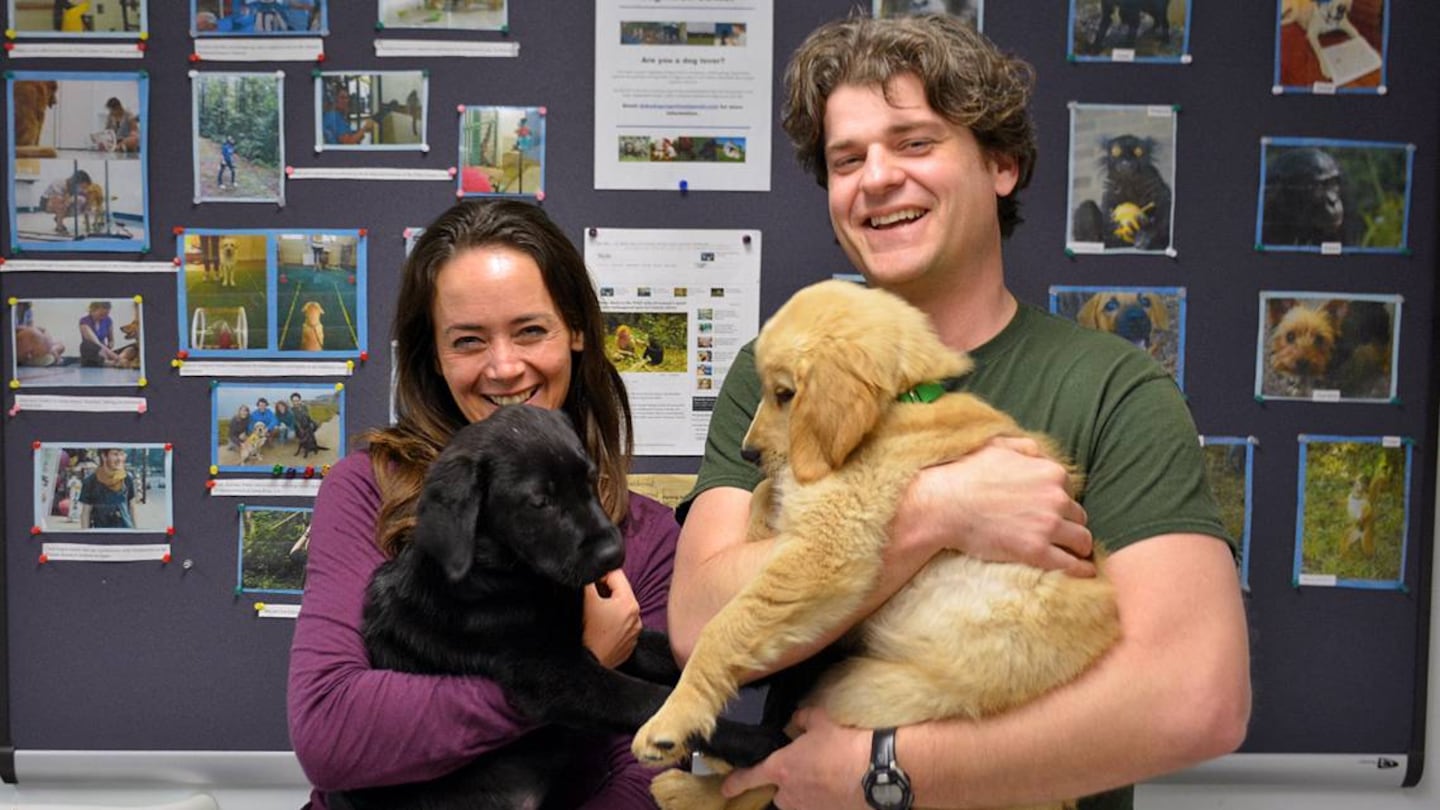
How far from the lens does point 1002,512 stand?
52.9 inches

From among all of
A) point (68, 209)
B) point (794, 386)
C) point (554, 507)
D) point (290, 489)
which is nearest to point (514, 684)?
point (554, 507)

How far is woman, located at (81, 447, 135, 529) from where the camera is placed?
8.72 ft

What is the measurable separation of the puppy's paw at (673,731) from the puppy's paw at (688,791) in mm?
202

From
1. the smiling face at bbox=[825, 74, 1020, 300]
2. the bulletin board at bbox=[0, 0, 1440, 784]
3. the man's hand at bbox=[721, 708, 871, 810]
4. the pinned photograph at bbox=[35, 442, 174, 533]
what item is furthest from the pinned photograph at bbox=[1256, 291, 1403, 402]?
the pinned photograph at bbox=[35, 442, 174, 533]

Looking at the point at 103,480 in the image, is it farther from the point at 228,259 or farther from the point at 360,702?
the point at 360,702

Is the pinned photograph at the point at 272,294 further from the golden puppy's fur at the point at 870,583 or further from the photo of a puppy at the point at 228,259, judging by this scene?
the golden puppy's fur at the point at 870,583

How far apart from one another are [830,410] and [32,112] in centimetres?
238

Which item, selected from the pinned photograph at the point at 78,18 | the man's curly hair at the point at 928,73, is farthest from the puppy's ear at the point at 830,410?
the pinned photograph at the point at 78,18

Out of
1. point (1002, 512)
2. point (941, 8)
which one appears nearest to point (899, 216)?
point (1002, 512)

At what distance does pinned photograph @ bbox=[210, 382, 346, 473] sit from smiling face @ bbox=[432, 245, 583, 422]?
3.11 feet

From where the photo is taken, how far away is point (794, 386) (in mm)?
1440

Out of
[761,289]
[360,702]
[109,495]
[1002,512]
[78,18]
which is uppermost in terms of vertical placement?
[78,18]

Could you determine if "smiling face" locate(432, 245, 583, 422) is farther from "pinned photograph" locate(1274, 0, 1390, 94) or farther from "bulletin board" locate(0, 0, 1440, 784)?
"pinned photograph" locate(1274, 0, 1390, 94)

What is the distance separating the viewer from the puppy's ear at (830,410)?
1378 millimetres
